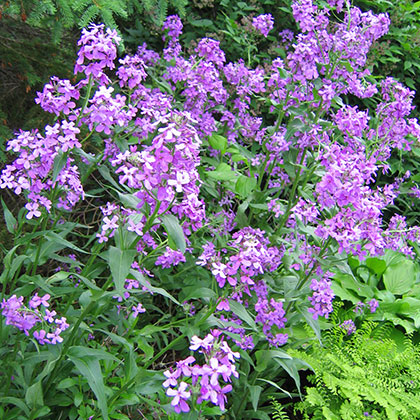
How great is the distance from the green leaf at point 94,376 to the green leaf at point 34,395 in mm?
161

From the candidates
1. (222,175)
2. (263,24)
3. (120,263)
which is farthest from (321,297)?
(263,24)

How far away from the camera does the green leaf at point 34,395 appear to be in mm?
1836

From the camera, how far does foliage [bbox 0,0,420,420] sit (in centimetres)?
169

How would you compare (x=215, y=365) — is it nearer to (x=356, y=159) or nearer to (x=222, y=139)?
(x=356, y=159)

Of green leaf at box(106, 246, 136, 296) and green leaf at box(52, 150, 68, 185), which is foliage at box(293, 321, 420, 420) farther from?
green leaf at box(52, 150, 68, 185)

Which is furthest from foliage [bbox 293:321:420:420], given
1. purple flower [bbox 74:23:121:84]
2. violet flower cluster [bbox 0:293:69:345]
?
purple flower [bbox 74:23:121:84]

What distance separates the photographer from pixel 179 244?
1.60 meters

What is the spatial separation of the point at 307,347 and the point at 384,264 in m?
1.13

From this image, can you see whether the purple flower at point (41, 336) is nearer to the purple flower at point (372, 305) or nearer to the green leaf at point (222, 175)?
the green leaf at point (222, 175)

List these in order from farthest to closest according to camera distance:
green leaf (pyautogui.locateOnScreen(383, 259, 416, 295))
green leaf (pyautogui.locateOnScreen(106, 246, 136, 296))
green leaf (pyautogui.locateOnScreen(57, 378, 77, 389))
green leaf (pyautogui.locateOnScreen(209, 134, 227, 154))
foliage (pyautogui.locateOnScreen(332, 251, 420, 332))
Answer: green leaf (pyautogui.locateOnScreen(383, 259, 416, 295)), foliage (pyautogui.locateOnScreen(332, 251, 420, 332)), green leaf (pyautogui.locateOnScreen(209, 134, 227, 154)), green leaf (pyautogui.locateOnScreen(57, 378, 77, 389)), green leaf (pyautogui.locateOnScreen(106, 246, 136, 296))

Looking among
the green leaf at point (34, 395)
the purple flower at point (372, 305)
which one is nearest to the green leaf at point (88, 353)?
the green leaf at point (34, 395)

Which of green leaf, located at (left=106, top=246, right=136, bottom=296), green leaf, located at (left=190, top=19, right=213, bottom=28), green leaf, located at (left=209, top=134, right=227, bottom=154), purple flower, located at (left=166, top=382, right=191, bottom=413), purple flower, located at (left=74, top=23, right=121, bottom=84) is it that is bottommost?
purple flower, located at (left=166, top=382, right=191, bottom=413)

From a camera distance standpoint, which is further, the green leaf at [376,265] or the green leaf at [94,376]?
the green leaf at [376,265]

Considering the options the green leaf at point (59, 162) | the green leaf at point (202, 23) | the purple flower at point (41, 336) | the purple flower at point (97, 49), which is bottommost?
the purple flower at point (41, 336)
